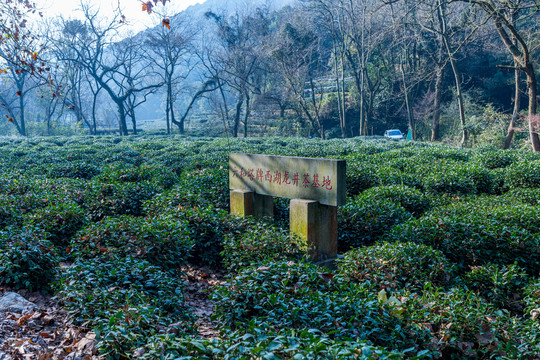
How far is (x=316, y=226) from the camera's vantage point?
5672mm

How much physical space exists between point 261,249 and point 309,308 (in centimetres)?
189

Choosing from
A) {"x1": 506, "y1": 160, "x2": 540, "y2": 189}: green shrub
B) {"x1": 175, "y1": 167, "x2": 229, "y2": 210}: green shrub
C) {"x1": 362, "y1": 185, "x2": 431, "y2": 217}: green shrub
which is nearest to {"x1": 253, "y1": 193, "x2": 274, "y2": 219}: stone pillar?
{"x1": 175, "y1": 167, "x2": 229, "y2": 210}: green shrub

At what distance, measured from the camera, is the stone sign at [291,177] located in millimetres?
5391

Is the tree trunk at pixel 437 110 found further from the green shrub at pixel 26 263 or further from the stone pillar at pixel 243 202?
the green shrub at pixel 26 263

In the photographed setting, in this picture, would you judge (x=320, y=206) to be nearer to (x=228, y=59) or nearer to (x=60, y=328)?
(x=60, y=328)

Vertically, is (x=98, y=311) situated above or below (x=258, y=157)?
below

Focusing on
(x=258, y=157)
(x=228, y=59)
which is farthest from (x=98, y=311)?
(x=228, y=59)

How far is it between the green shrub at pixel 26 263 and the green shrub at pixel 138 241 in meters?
0.33

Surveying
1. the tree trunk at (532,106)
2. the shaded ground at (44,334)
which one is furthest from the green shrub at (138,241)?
the tree trunk at (532,106)

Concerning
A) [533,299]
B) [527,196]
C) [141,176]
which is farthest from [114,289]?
[527,196]

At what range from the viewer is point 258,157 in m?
6.46

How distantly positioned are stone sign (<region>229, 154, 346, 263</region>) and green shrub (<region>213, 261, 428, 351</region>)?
165cm

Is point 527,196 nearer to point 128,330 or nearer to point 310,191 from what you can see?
point 310,191

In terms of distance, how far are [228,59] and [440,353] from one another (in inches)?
1416
